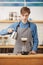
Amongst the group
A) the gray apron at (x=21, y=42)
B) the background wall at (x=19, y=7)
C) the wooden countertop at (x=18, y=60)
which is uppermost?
the background wall at (x=19, y=7)

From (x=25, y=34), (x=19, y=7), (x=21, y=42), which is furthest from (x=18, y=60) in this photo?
(x=19, y=7)

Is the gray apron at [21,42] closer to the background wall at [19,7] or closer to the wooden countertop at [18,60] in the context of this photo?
the wooden countertop at [18,60]

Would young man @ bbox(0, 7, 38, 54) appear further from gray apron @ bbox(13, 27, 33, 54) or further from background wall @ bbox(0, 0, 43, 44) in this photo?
background wall @ bbox(0, 0, 43, 44)

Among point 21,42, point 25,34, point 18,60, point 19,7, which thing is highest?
point 19,7

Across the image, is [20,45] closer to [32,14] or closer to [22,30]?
[22,30]

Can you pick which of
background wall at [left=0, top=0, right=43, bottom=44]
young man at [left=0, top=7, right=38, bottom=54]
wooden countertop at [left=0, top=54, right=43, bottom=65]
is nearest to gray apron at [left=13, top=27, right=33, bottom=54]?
young man at [left=0, top=7, right=38, bottom=54]

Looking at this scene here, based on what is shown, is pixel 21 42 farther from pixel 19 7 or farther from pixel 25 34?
pixel 19 7

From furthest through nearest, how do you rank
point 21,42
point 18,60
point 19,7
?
point 19,7 < point 21,42 < point 18,60

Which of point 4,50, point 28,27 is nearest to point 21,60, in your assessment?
point 28,27

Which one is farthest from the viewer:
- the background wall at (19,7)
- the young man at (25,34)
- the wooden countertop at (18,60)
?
the background wall at (19,7)

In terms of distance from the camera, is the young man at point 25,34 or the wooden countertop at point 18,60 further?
the young man at point 25,34

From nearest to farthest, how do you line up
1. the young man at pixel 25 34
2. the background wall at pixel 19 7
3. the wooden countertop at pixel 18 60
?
the wooden countertop at pixel 18 60
the young man at pixel 25 34
the background wall at pixel 19 7

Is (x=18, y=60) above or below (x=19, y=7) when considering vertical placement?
below

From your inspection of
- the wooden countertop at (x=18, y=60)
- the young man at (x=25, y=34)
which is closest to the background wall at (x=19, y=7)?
the young man at (x=25, y=34)
